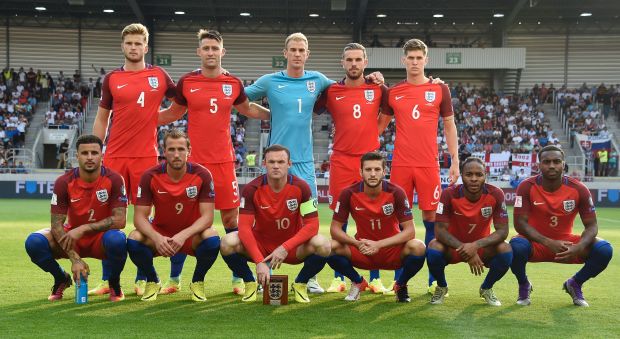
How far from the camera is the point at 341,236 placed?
18.3 feet

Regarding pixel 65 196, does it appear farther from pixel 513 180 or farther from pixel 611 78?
pixel 611 78

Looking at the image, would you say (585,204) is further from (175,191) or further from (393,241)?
(175,191)

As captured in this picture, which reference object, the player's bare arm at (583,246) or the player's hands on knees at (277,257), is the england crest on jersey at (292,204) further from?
the player's bare arm at (583,246)

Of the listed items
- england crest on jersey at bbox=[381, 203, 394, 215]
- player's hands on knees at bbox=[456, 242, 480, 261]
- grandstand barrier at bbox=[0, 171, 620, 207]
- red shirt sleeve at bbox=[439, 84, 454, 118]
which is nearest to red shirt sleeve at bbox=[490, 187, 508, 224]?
player's hands on knees at bbox=[456, 242, 480, 261]

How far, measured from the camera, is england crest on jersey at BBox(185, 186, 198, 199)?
5684 mm

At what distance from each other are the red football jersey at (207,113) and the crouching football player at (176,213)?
0.49 m

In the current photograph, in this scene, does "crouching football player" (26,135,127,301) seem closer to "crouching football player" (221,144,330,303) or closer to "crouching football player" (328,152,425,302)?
"crouching football player" (221,144,330,303)

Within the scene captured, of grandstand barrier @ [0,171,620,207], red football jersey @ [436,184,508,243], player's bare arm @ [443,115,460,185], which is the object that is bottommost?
grandstand barrier @ [0,171,620,207]

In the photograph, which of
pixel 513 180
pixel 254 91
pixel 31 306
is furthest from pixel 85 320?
pixel 513 180

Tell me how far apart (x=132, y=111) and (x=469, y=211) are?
288cm

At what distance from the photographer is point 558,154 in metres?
5.62

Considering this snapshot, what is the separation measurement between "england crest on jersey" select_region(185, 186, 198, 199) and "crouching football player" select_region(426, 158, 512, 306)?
1.85 m

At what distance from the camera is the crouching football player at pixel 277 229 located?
5523mm

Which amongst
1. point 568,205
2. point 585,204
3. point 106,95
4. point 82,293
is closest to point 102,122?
point 106,95
